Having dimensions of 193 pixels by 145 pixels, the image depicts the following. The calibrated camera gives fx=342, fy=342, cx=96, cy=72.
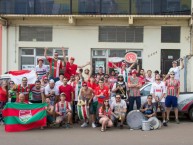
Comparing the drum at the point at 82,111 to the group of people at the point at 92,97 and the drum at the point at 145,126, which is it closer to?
the group of people at the point at 92,97

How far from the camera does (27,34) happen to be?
21453 millimetres

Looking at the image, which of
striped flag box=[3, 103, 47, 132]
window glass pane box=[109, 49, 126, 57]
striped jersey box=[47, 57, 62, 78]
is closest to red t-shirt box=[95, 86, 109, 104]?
striped flag box=[3, 103, 47, 132]

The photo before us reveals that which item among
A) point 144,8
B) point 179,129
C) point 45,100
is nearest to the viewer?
point 179,129

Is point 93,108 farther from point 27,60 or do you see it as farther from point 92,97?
point 27,60

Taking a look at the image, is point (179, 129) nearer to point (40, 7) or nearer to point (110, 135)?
point (110, 135)

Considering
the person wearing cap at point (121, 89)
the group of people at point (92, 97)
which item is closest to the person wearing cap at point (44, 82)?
the group of people at point (92, 97)

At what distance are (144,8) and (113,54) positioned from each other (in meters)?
3.34

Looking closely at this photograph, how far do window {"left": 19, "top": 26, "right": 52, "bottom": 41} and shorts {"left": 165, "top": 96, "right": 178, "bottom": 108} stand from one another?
11018 mm

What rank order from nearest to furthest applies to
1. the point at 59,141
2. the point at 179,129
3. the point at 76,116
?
the point at 59,141 < the point at 179,129 < the point at 76,116

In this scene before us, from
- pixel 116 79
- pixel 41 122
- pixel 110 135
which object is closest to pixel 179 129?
pixel 110 135

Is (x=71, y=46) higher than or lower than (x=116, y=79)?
higher

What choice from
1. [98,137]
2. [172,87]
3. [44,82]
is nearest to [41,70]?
[44,82]

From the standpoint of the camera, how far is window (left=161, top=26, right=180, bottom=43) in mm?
20641

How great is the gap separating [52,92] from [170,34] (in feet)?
35.7
